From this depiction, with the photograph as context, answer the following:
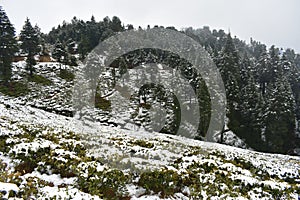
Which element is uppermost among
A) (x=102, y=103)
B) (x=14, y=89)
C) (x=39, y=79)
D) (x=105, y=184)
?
(x=39, y=79)

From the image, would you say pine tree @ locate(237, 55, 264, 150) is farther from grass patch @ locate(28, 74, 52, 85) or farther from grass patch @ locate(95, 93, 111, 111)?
grass patch @ locate(28, 74, 52, 85)

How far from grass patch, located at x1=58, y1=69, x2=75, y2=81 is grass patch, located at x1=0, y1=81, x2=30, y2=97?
36.3 ft

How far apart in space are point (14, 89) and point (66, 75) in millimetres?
15261

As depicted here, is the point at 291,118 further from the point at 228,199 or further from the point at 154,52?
the point at 154,52

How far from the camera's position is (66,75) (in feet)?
218

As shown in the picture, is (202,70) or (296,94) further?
(296,94)

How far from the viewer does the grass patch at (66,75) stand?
213ft

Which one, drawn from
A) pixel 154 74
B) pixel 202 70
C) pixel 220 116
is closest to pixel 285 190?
pixel 220 116

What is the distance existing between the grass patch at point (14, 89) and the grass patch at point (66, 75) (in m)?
11.1

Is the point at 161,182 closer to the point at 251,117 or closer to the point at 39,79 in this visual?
the point at 251,117

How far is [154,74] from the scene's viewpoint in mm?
70438

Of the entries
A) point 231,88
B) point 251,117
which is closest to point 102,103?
point 231,88

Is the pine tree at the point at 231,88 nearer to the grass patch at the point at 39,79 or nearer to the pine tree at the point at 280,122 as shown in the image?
the pine tree at the point at 280,122

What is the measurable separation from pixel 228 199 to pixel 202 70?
4980 centimetres
